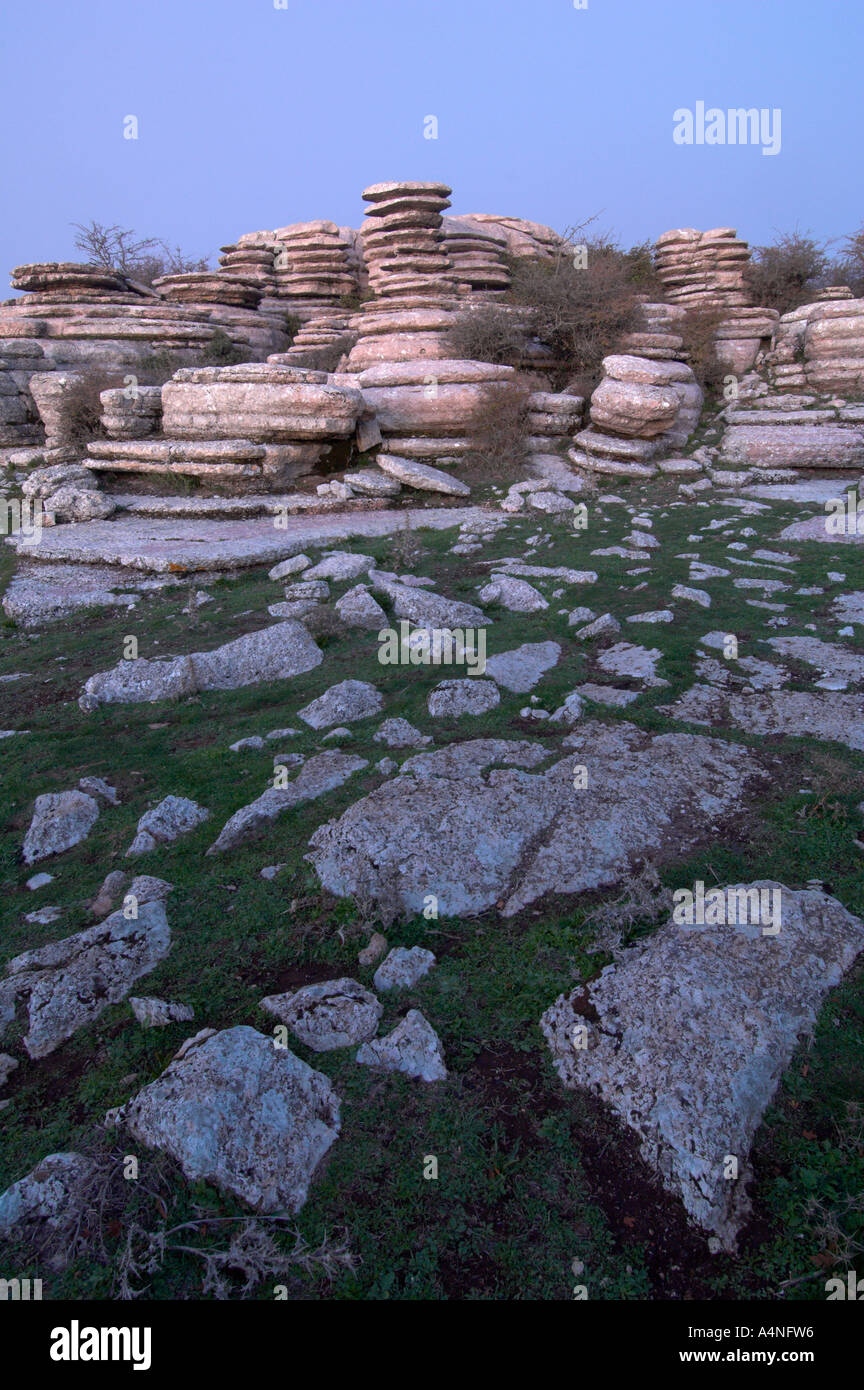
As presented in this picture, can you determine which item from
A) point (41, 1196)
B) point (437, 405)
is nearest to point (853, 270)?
point (437, 405)

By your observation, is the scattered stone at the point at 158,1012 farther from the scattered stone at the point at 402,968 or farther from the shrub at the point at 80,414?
the shrub at the point at 80,414

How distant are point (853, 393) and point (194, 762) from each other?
1719 centimetres

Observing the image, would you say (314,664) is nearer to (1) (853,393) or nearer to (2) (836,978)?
(2) (836,978)

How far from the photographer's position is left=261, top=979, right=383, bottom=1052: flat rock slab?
2.80 metres

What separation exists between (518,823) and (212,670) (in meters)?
3.73

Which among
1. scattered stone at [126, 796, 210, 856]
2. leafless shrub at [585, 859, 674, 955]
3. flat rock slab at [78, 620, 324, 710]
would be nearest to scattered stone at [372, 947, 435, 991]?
leafless shrub at [585, 859, 674, 955]

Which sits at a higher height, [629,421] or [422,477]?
[629,421]

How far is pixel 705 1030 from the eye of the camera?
2625mm

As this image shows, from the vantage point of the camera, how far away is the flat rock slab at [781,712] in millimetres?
4832

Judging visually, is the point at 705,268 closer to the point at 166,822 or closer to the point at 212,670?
the point at 212,670

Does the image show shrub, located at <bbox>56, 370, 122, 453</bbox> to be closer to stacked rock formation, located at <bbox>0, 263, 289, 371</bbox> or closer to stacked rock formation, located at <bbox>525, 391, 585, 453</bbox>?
stacked rock formation, located at <bbox>0, 263, 289, 371</bbox>

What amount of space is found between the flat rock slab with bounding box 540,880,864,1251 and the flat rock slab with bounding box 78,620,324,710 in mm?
4352

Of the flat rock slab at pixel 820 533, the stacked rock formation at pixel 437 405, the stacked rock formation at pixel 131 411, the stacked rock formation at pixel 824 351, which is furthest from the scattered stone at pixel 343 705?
the stacked rock formation at pixel 824 351
